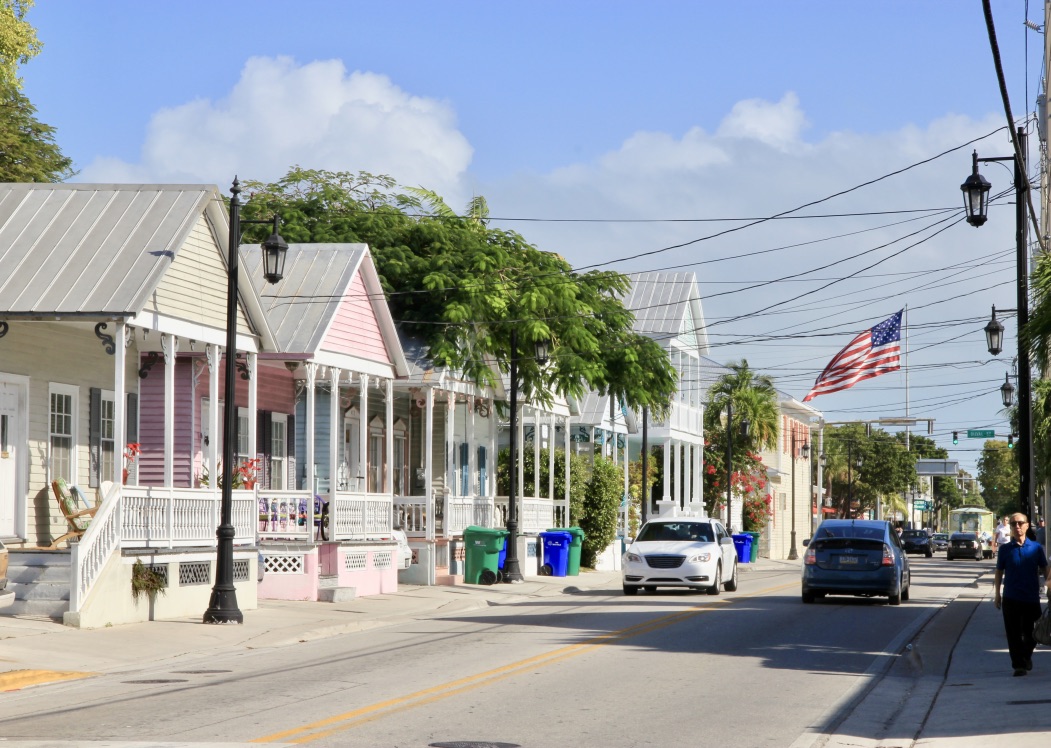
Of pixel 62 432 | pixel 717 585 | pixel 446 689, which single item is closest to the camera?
pixel 446 689

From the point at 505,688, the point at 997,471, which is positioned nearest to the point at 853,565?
the point at 505,688

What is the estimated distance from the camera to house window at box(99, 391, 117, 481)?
23.3 m

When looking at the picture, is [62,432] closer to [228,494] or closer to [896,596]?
[228,494]

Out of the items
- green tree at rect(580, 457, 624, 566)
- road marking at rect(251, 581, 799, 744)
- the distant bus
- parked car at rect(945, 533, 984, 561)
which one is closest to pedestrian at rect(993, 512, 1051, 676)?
road marking at rect(251, 581, 799, 744)

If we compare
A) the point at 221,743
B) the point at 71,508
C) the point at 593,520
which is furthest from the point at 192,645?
the point at 593,520

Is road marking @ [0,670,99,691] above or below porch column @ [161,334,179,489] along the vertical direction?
below

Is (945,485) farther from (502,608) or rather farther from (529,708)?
(529,708)

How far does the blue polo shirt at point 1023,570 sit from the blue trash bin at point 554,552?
67.4 feet

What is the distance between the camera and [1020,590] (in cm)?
1515

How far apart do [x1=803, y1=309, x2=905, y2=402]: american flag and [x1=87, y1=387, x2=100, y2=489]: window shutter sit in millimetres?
21505

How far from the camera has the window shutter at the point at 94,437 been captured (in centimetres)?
2295

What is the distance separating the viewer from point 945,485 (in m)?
168

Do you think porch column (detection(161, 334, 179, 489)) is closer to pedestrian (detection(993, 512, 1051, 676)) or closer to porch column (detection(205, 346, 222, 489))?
porch column (detection(205, 346, 222, 489))

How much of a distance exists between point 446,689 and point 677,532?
17.0 metres
